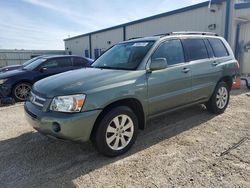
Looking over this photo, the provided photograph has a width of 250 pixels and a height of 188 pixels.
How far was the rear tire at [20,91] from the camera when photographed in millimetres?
7543

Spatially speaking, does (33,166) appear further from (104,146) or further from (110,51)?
(110,51)

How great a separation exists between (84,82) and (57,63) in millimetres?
5673

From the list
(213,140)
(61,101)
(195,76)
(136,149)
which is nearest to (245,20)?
(195,76)

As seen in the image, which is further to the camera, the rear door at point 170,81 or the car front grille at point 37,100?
Answer: the rear door at point 170,81

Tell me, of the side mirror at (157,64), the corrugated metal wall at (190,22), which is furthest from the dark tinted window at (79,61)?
the corrugated metal wall at (190,22)

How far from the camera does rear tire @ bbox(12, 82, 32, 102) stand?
7543 millimetres

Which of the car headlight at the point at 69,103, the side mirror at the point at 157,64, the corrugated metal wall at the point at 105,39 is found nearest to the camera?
the car headlight at the point at 69,103

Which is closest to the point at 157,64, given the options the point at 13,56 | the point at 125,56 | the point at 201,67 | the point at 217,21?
the point at 125,56

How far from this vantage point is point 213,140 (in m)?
3.97

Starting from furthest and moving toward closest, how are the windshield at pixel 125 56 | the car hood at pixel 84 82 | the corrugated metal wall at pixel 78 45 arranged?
the corrugated metal wall at pixel 78 45
the windshield at pixel 125 56
the car hood at pixel 84 82

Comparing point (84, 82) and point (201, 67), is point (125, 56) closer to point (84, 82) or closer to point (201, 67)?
point (84, 82)

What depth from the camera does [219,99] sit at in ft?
17.7

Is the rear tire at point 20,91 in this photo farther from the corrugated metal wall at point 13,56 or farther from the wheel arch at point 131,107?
the corrugated metal wall at point 13,56

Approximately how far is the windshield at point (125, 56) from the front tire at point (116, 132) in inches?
32.5
